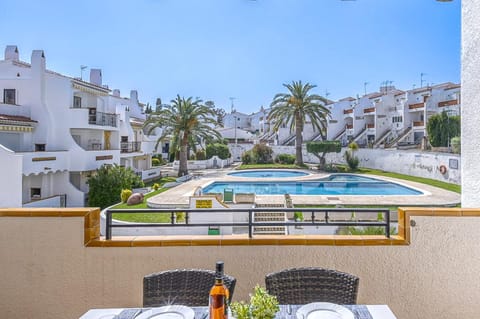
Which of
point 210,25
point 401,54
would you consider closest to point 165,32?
point 210,25

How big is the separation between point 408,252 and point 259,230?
7.94 metres

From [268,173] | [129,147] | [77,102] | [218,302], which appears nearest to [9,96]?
[77,102]

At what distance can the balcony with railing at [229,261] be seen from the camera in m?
2.93

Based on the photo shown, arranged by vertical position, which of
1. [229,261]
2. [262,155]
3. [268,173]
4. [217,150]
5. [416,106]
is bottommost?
[268,173]

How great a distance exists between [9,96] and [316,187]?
55.4 ft

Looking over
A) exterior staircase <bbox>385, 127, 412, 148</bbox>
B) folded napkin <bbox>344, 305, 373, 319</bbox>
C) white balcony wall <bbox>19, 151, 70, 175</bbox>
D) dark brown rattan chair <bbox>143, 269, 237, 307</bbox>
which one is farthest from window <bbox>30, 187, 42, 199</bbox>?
exterior staircase <bbox>385, 127, 412, 148</bbox>

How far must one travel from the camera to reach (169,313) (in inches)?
73.9

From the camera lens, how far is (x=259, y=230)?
422 inches

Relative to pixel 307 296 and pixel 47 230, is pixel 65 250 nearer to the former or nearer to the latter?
pixel 47 230

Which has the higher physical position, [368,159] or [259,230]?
[368,159]

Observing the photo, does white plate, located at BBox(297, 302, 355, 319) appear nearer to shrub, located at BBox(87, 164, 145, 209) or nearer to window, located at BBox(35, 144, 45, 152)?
shrub, located at BBox(87, 164, 145, 209)

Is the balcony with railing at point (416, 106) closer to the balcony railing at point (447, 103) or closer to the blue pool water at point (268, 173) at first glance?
the balcony railing at point (447, 103)

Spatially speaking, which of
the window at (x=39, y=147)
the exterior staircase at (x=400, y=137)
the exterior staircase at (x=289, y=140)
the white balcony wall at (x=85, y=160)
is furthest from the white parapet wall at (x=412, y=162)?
the window at (x=39, y=147)

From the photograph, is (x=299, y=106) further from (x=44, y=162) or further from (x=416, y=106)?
(x=44, y=162)
